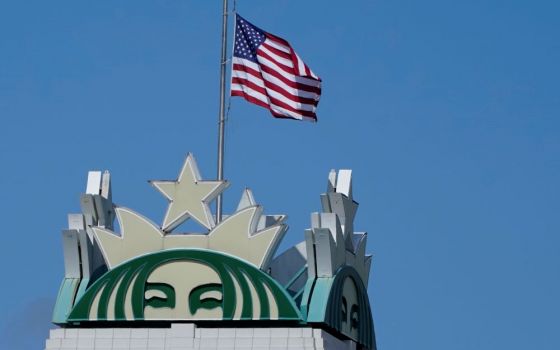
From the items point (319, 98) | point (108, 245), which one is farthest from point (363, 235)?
point (108, 245)

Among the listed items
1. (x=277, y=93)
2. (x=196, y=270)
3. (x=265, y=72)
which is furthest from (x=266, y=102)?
(x=196, y=270)

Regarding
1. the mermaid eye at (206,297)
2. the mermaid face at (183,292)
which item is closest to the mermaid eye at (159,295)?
the mermaid face at (183,292)

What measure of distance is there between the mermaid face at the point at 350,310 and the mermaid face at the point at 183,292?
447cm

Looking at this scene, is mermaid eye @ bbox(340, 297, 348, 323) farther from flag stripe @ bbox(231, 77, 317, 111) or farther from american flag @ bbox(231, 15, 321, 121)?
flag stripe @ bbox(231, 77, 317, 111)

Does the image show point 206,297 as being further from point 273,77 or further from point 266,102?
point 273,77

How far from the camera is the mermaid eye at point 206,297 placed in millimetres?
63500

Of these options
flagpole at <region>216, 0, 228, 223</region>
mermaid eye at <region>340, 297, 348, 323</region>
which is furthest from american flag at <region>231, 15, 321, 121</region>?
mermaid eye at <region>340, 297, 348, 323</region>

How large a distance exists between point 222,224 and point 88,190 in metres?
5.68


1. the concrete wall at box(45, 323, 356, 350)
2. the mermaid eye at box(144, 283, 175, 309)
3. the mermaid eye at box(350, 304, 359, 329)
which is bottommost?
the concrete wall at box(45, 323, 356, 350)

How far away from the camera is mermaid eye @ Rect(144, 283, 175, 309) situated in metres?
63.8

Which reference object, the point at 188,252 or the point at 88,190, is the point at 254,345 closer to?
the point at 188,252

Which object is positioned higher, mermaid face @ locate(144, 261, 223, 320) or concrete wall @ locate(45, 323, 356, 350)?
mermaid face @ locate(144, 261, 223, 320)

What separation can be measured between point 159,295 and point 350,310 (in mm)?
6631

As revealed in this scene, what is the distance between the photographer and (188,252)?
63656 millimetres
